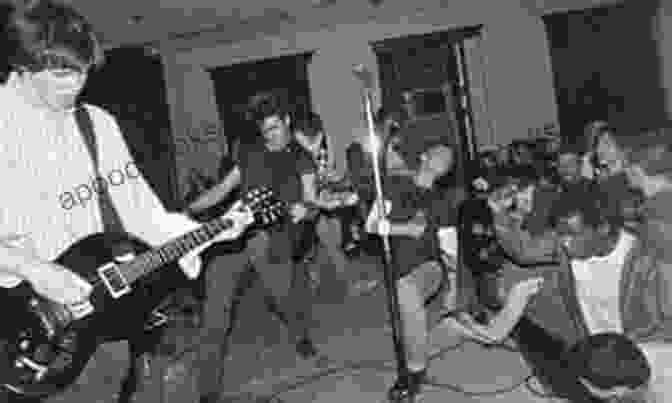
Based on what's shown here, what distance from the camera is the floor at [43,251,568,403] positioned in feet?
9.37

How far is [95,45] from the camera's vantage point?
137 cm

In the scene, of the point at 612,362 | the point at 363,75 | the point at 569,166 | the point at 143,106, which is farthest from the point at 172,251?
the point at 143,106

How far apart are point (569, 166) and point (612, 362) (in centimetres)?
262

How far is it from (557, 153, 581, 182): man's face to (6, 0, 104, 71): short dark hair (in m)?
3.67

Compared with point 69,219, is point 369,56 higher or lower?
higher

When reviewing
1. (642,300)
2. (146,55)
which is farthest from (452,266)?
(146,55)

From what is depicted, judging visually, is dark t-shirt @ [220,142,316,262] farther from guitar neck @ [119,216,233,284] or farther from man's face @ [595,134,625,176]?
man's face @ [595,134,625,176]

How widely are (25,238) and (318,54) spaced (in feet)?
25.5

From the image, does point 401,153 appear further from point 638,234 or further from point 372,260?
point 372,260

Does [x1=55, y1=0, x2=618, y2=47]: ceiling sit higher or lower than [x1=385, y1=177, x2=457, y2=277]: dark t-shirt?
higher

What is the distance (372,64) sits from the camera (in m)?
8.47

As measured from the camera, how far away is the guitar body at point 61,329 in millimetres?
1276

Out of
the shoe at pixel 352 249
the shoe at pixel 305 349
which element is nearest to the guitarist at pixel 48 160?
the shoe at pixel 305 349

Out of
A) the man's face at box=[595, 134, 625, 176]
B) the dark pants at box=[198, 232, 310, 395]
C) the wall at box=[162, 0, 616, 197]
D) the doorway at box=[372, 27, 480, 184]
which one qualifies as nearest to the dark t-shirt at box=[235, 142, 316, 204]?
the dark pants at box=[198, 232, 310, 395]
